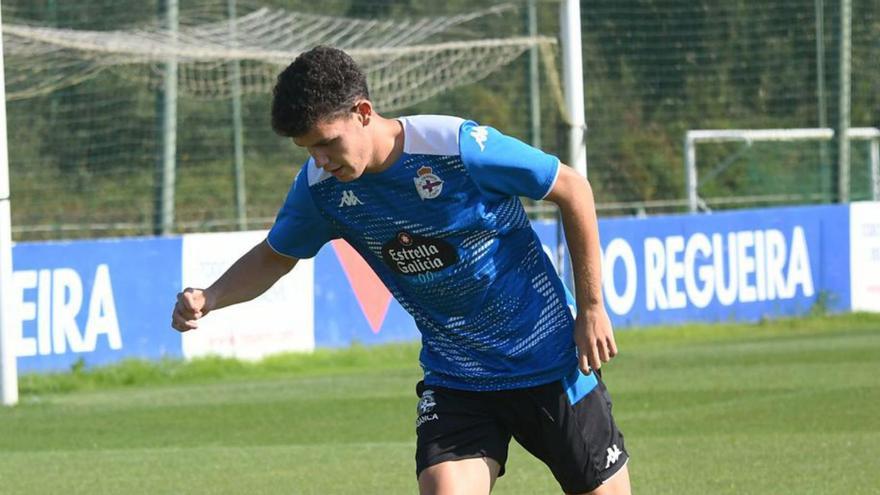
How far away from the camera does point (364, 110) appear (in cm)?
538

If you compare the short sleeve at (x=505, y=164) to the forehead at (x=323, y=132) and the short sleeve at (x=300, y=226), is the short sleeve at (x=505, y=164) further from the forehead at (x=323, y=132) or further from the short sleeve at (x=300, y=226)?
the short sleeve at (x=300, y=226)

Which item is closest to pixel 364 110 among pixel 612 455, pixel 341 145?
pixel 341 145

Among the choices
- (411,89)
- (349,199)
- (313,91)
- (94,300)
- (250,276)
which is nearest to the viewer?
(313,91)

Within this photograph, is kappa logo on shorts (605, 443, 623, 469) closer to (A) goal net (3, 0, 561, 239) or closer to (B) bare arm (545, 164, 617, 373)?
(B) bare arm (545, 164, 617, 373)

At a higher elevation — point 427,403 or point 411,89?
point 411,89

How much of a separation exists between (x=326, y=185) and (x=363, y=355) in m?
11.9

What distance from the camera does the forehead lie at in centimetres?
524

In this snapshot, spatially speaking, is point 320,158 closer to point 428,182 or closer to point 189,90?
point 428,182

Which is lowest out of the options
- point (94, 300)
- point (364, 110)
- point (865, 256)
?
point (865, 256)

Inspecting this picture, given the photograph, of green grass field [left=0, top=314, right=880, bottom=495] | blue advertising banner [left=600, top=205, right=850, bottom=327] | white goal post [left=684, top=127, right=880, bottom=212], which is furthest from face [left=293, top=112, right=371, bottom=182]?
white goal post [left=684, top=127, right=880, bottom=212]

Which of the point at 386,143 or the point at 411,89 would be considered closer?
the point at 386,143

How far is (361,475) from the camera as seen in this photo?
967cm

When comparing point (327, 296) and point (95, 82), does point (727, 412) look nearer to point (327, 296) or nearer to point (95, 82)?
point (327, 296)

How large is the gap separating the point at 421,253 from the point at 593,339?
1.96ft
